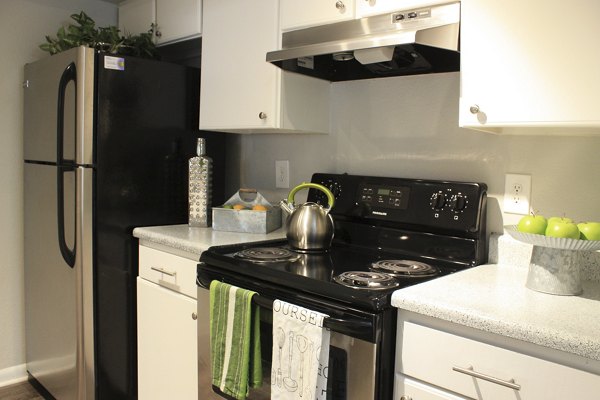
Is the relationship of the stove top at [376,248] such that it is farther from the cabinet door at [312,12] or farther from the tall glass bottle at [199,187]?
the cabinet door at [312,12]

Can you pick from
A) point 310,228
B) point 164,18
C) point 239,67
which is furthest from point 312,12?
point 164,18

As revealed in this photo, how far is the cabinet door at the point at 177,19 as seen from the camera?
2244mm

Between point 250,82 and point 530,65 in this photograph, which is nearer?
point 530,65

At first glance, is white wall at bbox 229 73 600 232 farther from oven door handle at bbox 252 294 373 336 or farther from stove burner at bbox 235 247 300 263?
oven door handle at bbox 252 294 373 336

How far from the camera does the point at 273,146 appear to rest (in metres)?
2.41

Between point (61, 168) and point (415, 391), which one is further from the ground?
point (61, 168)

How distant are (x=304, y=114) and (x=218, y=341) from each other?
3.10 ft

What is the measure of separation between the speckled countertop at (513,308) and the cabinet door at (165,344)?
936 millimetres

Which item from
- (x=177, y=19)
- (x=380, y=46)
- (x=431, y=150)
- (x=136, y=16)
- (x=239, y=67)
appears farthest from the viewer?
(x=136, y=16)

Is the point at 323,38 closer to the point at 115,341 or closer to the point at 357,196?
the point at 357,196

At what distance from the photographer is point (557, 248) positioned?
4.13 feet

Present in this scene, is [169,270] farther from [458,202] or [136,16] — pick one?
[136,16]

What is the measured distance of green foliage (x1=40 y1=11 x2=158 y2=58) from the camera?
2229 millimetres

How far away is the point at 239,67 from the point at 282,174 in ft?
1.78
